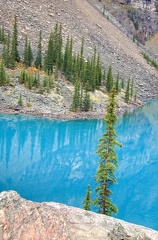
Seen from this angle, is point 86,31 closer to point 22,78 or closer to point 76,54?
point 76,54

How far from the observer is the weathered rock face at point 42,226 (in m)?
8.09

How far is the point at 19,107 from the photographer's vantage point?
227 ft

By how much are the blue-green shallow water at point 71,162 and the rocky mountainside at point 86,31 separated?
152 feet

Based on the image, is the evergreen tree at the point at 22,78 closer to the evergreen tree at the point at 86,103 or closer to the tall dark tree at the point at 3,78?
the tall dark tree at the point at 3,78

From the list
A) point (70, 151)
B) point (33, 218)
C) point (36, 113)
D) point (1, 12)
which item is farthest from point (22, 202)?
point (1, 12)

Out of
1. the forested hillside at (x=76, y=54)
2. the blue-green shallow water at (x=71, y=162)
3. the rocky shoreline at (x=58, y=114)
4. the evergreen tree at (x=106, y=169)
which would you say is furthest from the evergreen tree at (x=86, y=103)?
the evergreen tree at (x=106, y=169)

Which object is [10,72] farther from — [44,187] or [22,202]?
[22,202]

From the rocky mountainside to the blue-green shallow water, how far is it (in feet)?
152

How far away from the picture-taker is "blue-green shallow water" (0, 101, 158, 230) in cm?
2972

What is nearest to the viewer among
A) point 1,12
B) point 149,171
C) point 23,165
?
point 23,165

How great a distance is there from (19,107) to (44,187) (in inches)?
1586

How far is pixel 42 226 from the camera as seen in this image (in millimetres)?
8422

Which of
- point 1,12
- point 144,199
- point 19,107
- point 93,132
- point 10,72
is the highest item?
point 1,12

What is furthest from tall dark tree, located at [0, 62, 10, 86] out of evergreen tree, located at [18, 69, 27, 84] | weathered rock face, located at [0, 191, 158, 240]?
weathered rock face, located at [0, 191, 158, 240]
